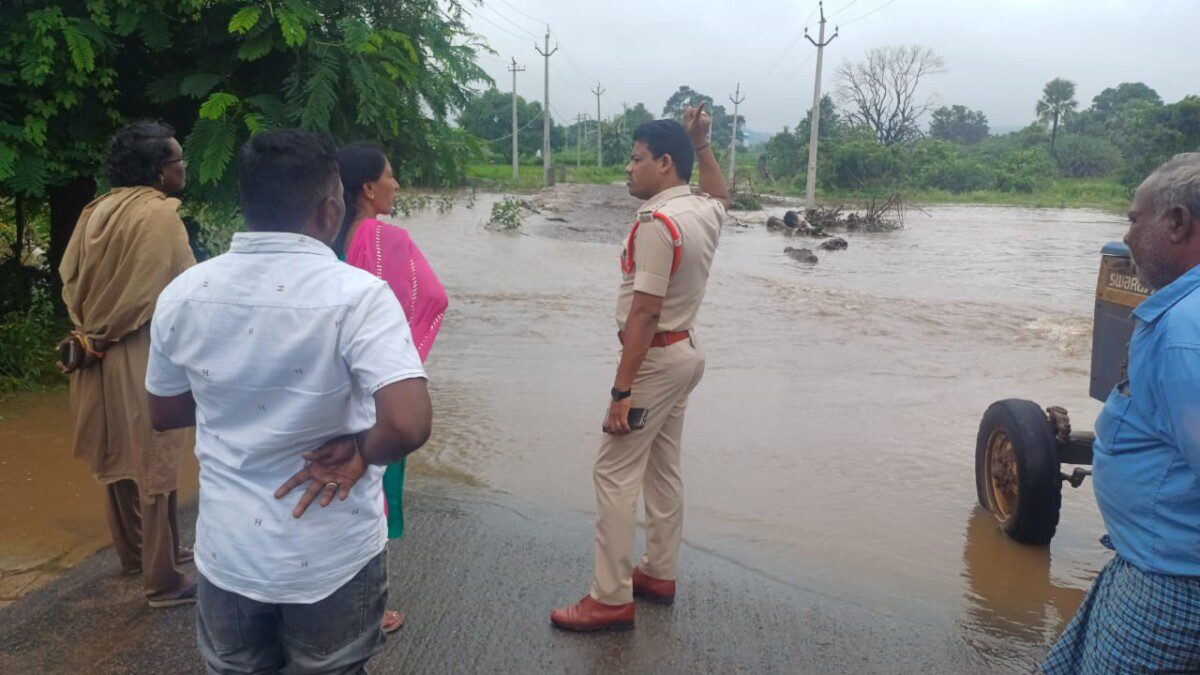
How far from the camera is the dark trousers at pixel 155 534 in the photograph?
143 inches

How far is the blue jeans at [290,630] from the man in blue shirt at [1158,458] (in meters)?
1.71

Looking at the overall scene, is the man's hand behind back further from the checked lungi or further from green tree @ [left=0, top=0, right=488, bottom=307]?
green tree @ [left=0, top=0, right=488, bottom=307]

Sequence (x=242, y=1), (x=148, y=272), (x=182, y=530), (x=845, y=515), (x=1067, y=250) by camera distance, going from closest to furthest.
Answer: (x=148, y=272)
(x=182, y=530)
(x=845, y=515)
(x=242, y=1)
(x=1067, y=250)

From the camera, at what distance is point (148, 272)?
354 centimetres

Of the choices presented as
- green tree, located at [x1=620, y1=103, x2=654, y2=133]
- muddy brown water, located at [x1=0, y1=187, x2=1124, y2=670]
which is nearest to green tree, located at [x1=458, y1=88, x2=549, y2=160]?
green tree, located at [x1=620, y1=103, x2=654, y2=133]

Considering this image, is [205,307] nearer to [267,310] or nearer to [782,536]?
[267,310]

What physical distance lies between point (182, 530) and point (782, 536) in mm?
3141

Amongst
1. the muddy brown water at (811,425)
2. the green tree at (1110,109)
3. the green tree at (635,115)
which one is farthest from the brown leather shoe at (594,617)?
the green tree at (635,115)

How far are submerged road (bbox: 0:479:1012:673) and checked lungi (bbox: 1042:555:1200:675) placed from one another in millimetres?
1438

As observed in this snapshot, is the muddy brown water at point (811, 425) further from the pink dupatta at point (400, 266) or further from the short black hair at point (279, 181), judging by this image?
the short black hair at point (279, 181)

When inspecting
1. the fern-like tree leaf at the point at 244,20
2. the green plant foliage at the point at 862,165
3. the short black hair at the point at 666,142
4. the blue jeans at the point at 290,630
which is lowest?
the blue jeans at the point at 290,630

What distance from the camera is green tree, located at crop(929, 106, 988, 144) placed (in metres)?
98.6

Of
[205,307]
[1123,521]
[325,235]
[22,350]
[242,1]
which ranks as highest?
[242,1]

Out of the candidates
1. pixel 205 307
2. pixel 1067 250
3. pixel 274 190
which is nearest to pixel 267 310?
pixel 205 307
